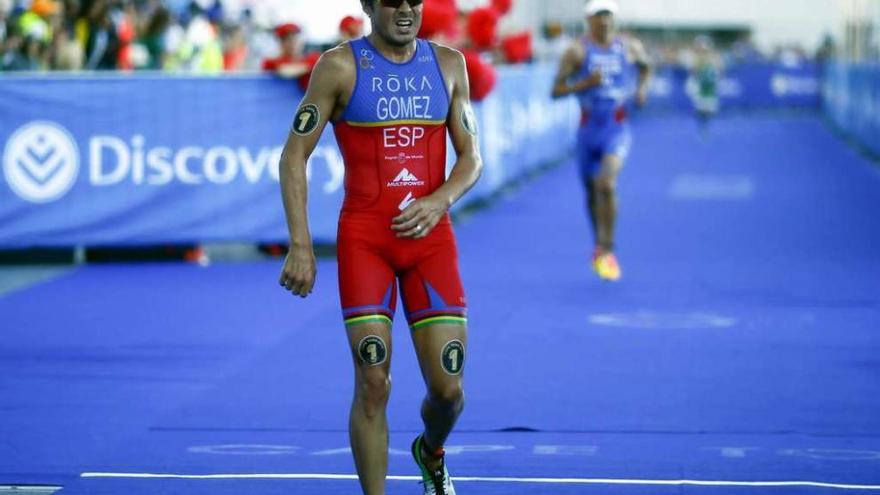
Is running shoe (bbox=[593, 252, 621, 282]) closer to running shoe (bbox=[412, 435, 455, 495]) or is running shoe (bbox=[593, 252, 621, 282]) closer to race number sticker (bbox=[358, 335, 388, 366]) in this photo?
running shoe (bbox=[412, 435, 455, 495])

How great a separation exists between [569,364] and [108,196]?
6.38m

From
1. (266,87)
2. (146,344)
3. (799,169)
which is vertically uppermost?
(266,87)

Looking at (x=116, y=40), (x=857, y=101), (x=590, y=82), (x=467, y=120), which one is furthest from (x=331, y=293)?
(x=857, y=101)

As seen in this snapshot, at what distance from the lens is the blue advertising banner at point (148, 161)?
15.2 meters

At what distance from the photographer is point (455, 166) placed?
646cm

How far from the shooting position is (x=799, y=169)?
91.0 ft

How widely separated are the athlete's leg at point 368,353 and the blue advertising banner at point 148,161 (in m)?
8.85

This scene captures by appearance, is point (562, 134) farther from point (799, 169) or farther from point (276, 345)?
point (276, 345)

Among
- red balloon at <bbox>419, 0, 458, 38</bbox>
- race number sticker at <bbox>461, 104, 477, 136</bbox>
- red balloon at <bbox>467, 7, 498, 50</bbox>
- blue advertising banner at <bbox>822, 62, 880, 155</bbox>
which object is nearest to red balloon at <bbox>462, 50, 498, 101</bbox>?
red balloon at <bbox>419, 0, 458, 38</bbox>

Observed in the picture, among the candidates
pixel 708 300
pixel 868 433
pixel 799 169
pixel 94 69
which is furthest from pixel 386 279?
pixel 799 169

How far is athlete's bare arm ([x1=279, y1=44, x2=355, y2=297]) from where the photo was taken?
6.20m

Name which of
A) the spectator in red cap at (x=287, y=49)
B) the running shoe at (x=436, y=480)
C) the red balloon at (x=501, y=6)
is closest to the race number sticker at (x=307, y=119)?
the running shoe at (x=436, y=480)

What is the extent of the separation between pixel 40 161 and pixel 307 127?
9.47m

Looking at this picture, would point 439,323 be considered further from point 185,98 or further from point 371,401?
point 185,98
